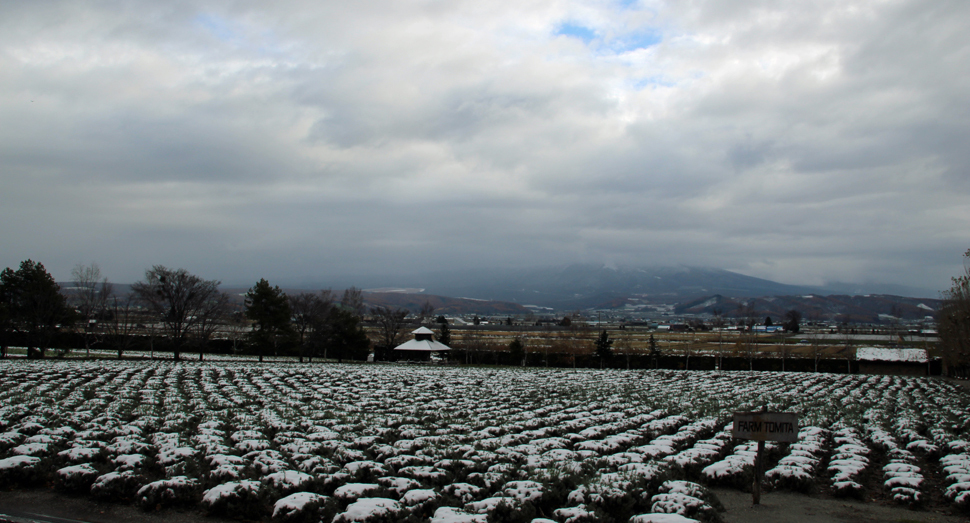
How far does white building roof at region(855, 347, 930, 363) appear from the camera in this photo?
52625 millimetres

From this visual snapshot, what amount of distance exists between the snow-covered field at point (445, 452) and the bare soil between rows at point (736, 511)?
248 millimetres

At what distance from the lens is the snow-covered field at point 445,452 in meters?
8.27

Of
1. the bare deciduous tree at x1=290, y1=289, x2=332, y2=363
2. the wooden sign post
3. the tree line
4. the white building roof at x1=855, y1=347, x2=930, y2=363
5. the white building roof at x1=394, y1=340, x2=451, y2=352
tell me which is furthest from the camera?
the white building roof at x1=394, y1=340, x2=451, y2=352

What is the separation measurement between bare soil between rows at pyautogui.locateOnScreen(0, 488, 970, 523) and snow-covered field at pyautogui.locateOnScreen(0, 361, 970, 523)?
9.8 inches

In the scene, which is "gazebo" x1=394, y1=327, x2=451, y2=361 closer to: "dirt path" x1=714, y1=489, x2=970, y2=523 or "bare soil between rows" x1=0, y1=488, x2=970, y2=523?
"bare soil between rows" x1=0, y1=488, x2=970, y2=523

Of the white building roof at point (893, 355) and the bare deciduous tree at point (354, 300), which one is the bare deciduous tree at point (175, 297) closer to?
the bare deciduous tree at point (354, 300)

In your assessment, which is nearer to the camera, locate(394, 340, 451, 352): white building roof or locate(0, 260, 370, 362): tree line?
locate(0, 260, 370, 362): tree line

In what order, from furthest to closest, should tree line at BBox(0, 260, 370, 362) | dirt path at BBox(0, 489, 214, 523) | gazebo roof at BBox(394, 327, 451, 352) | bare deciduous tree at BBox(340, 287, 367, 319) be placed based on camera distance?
bare deciduous tree at BBox(340, 287, 367, 319)
gazebo roof at BBox(394, 327, 451, 352)
tree line at BBox(0, 260, 370, 362)
dirt path at BBox(0, 489, 214, 523)

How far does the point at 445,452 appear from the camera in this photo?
11.5m

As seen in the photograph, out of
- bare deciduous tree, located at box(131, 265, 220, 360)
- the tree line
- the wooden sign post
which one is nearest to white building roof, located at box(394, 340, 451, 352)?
the tree line

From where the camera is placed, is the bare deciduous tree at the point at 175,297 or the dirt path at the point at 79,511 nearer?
the dirt path at the point at 79,511

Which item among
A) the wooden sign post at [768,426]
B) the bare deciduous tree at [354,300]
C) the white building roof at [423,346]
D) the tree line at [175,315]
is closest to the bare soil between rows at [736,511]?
the wooden sign post at [768,426]

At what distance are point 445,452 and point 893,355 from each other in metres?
58.6

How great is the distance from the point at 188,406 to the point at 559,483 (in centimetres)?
1355
